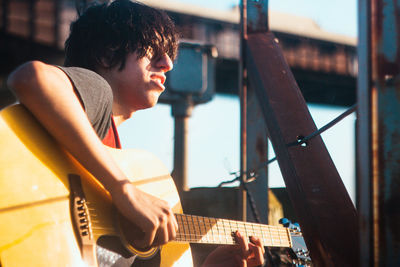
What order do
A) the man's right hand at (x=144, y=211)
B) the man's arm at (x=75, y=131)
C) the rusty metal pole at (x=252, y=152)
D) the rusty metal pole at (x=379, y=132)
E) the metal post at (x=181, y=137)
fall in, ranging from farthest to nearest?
the metal post at (x=181, y=137) → the rusty metal pole at (x=252, y=152) → the man's right hand at (x=144, y=211) → the man's arm at (x=75, y=131) → the rusty metal pole at (x=379, y=132)

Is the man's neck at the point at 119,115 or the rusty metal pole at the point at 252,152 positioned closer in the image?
the man's neck at the point at 119,115

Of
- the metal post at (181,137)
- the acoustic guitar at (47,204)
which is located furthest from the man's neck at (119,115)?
the metal post at (181,137)

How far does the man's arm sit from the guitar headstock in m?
1.00

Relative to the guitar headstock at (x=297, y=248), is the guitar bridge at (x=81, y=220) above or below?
above

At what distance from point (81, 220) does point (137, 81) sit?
70 cm

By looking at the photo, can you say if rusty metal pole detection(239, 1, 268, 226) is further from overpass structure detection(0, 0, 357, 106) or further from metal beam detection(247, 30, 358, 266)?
overpass structure detection(0, 0, 357, 106)

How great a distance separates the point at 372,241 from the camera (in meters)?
1.12

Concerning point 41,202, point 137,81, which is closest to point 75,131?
point 41,202

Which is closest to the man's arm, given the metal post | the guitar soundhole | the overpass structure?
the guitar soundhole

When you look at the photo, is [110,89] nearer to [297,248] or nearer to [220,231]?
[220,231]

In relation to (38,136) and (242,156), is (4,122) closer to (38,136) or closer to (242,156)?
(38,136)

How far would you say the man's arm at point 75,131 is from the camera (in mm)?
1265

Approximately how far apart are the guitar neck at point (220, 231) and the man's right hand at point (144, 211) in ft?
0.93

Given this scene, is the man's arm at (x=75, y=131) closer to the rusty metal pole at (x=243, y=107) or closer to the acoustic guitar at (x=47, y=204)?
the acoustic guitar at (x=47, y=204)
